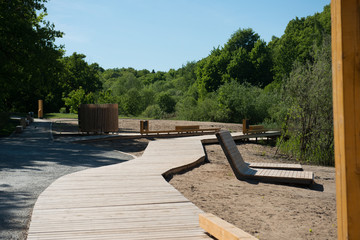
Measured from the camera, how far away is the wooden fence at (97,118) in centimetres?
1755

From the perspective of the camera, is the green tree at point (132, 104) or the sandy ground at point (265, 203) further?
the green tree at point (132, 104)

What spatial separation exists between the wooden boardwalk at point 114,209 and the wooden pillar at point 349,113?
2.01m

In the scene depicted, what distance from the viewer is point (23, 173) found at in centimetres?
733

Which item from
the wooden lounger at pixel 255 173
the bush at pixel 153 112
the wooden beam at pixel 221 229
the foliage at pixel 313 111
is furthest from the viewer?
the bush at pixel 153 112

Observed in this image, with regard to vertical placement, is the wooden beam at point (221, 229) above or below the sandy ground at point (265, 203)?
above

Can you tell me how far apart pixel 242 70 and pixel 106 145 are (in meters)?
38.6

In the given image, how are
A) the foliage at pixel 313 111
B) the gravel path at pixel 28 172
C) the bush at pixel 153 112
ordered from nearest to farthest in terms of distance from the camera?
the gravel path at pixel 28 172 < the foliage at pixel 313 111 < the bush at pixel 153 112

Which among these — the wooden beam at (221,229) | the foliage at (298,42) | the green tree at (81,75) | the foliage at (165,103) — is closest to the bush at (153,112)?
the foliage at (165,103)

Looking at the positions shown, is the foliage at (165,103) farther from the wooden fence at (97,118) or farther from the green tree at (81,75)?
the wooden fence at (97,118)

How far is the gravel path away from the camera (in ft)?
13.6

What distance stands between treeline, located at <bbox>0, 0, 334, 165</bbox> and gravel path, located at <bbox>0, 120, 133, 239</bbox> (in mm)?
6732

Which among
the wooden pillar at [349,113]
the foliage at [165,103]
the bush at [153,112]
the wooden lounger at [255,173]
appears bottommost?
the wooden lounger at [255,173]

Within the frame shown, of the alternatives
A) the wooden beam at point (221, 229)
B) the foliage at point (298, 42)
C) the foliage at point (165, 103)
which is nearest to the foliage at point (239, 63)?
the foliage at point (298, 42)

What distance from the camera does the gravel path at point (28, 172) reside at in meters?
4.15
